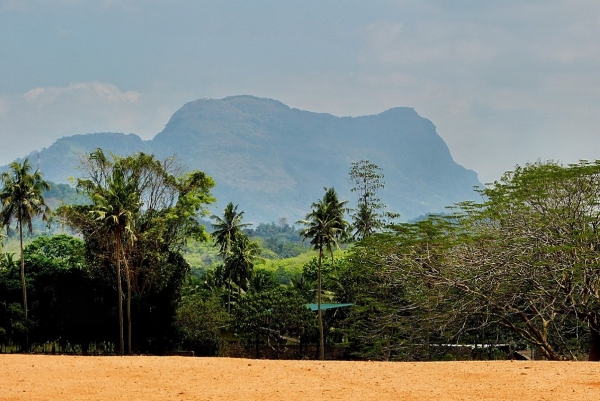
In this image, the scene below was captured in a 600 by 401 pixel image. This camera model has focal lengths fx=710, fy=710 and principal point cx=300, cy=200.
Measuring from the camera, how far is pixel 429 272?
37.8 meters

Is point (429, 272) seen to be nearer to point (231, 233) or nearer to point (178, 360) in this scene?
point (178, 360)

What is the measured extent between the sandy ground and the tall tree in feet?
161

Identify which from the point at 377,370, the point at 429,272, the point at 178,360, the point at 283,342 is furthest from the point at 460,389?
the point at 283,342

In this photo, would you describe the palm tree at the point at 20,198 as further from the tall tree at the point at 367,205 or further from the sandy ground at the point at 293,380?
the tall tree at the point at 367,205

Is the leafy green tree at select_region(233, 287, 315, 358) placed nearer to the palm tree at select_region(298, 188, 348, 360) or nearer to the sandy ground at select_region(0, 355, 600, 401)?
the palm tree at select_region(298, 188, 348, 360)

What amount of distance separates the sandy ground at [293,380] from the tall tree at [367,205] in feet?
161

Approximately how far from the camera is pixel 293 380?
15.4m

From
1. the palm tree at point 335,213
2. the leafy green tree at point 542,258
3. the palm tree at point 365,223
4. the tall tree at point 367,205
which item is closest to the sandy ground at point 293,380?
the leafy green tree at point 542,258

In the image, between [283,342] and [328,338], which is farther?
[328,338]

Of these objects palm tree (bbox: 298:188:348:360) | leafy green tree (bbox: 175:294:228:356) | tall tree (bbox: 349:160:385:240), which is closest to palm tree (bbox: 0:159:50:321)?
leafy green tree (bbox: 175:294:228:356)

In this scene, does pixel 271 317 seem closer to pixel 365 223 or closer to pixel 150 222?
pixel 150 222

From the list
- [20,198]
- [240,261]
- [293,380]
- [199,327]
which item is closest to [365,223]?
[240,261]

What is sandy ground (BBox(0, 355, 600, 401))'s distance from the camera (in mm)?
13734

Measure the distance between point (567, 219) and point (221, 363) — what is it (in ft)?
68.1
